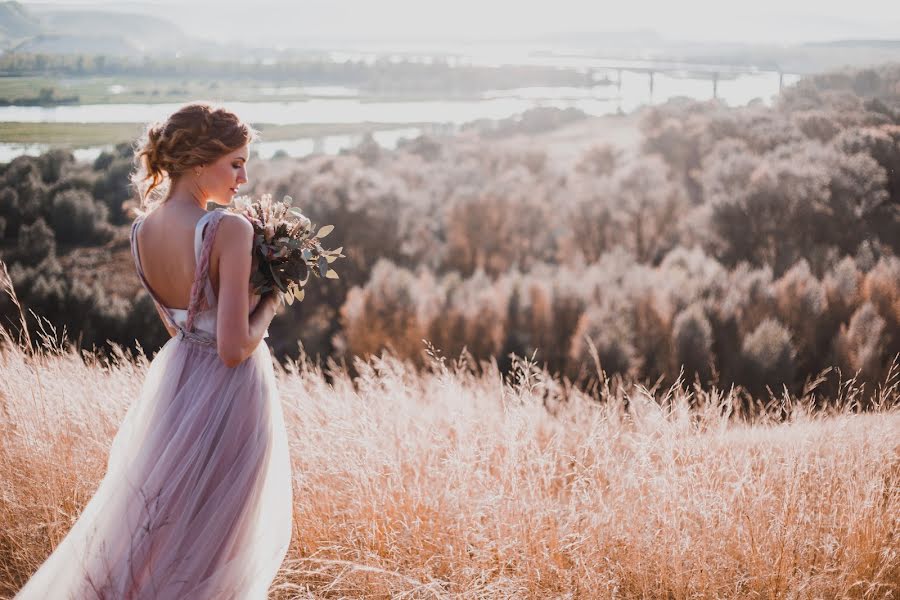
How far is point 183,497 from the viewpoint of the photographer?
224cm

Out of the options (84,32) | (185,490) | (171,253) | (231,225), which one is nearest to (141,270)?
(171,253)

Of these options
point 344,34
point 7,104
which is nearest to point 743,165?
point 344,34

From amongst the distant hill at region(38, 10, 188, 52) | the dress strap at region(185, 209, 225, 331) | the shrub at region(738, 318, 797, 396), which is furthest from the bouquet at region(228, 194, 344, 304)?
the shrub at region(738, 318, 797, 396)

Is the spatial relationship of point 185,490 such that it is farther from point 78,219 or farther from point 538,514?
point 78,219

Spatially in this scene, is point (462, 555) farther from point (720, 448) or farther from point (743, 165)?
point (743, 165)

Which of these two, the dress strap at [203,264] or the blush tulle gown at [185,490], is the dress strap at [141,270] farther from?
the dress strap at [203,264]

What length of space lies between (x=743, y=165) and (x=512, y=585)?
70.4 feet

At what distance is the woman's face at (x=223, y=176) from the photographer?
226 cm

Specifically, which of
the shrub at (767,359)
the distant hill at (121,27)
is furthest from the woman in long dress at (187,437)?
the shrub at (767,359)

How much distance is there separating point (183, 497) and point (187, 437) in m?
0.18

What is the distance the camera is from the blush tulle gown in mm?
2236

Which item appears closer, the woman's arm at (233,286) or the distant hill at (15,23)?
the woman's arm at (233,286)

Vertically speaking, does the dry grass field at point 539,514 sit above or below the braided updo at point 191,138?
below

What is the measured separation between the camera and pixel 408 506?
11.0 ft
